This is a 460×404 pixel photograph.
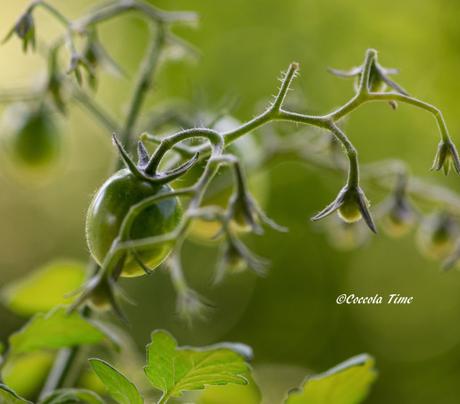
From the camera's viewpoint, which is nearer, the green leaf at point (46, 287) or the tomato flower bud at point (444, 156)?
the tomato flower bud at point (444, 156)

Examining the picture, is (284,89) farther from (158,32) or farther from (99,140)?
(99,140)

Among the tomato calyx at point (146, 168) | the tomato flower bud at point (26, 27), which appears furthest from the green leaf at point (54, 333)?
the tomato flower bud at point (26, 27)

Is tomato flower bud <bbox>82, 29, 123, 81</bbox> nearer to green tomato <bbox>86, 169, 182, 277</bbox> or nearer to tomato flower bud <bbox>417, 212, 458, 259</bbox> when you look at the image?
green tomato <bbox>86, 169, 182, 277</bbox>

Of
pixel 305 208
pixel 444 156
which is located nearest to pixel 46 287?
pixel 444 156

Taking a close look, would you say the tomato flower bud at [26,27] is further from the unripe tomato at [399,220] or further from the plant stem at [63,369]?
the unripe tomato at [399,220]

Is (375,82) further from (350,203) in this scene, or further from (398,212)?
(398,212)

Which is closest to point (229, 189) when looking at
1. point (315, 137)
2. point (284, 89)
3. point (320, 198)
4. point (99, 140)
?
point (315, 137)
